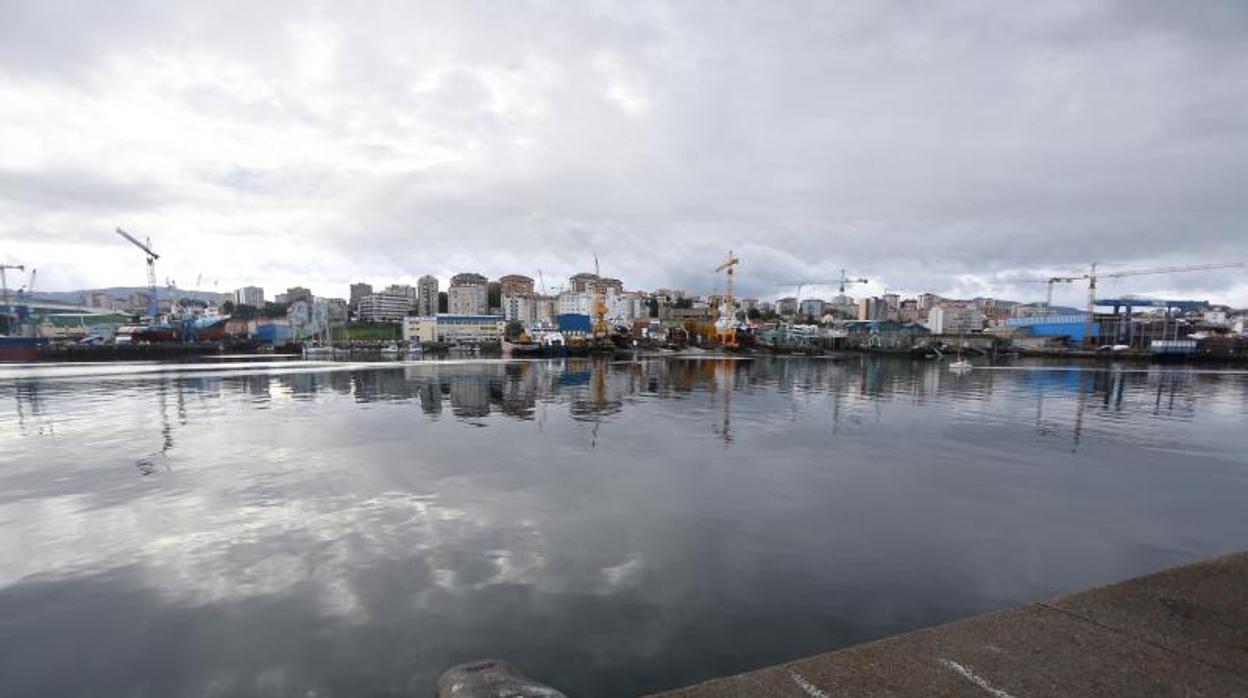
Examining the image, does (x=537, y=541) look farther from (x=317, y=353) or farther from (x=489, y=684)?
(x=317, y=353)

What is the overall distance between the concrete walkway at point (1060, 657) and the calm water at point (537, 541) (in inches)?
55.8

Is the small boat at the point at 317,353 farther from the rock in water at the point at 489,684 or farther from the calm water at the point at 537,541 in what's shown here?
the rock in water at the point at 489,684

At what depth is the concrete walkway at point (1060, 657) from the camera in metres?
3.71

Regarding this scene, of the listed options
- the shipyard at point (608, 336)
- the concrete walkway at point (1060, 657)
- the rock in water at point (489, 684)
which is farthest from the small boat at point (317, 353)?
the concrete walkway at point (1060, 657)

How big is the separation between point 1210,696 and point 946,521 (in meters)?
6.10

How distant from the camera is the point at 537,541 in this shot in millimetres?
8367

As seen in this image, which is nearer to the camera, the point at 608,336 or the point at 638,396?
the point at 638,396

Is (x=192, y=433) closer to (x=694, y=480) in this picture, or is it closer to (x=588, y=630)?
(x=694, y=480)

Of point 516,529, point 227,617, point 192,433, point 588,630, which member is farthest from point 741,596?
point 192,433

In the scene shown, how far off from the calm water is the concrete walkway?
1.42 m

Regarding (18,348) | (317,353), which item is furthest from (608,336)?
(18,348)

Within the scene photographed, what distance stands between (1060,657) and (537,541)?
6.25 meters

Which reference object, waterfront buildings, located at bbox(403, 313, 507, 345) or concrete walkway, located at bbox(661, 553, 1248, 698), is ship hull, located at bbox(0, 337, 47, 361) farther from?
concrete walkway, located at bbox(661, 553, 1248, 698)

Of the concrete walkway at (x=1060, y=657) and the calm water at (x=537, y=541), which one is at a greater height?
the concrete walkway at (x=1060, y=657)
